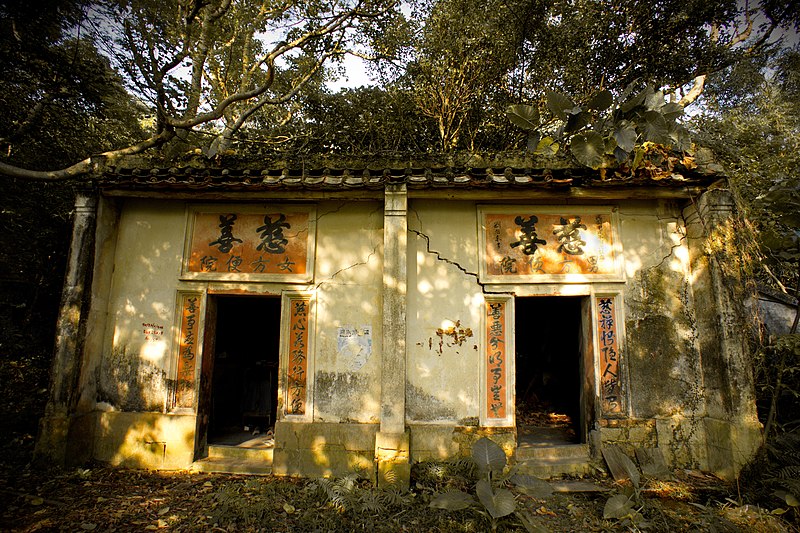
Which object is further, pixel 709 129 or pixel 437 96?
pixel 709 129

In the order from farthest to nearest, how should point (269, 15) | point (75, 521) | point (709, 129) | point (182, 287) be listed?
1. point (709, 129)
2. point (269, 15)
3. point (182, 287)
4. point (75, 521)

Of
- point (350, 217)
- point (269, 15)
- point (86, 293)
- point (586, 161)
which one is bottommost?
point (86, 293)

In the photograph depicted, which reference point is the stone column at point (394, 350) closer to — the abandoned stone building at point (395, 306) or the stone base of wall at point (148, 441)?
the abandoned stone building at point (395, 306)

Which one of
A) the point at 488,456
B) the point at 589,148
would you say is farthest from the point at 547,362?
the point at 589,148

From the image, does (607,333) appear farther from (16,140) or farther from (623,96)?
(16,140)

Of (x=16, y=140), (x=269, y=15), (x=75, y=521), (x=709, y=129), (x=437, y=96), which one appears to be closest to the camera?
(x=75, y=521)

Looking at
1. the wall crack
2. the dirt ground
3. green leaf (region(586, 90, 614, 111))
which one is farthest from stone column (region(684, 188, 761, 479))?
the wall crack

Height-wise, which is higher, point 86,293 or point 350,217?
point 350,217

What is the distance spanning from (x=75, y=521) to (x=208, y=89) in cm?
1037

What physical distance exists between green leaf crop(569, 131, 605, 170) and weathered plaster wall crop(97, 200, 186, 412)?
5.47 metres

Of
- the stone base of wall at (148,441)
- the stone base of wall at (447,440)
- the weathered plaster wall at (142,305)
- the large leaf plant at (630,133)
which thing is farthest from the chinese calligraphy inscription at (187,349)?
the large leaf plant at (630,133)

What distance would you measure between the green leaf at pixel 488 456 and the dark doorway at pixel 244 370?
3.82 m

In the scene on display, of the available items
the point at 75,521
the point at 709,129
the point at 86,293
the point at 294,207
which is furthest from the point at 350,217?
the point at 709,129

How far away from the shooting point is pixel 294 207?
5.65 meters
